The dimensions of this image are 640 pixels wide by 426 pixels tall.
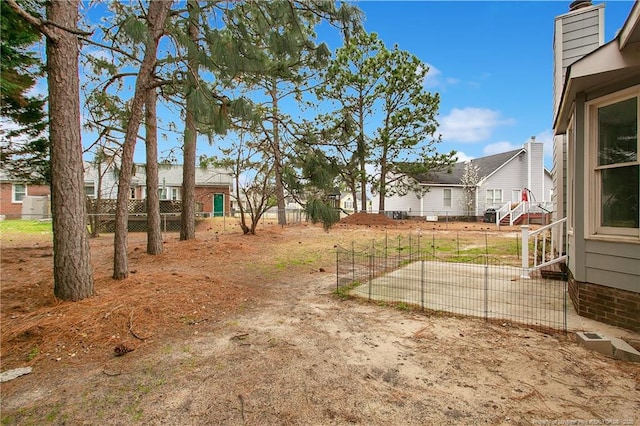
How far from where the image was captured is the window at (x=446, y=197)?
1020 inches

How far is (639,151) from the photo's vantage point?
3.44 m

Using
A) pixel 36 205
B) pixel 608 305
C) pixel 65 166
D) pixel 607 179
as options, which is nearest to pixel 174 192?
pixel 36 205

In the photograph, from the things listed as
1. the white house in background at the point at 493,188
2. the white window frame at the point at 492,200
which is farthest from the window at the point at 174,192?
the white window frame at the point at 492,200

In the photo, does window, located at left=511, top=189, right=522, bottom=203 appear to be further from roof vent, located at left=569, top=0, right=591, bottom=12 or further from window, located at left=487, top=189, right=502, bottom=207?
roof vent, located at left=569, top=0, right=591, bottom=12

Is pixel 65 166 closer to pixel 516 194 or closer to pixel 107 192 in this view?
pixel 107 192

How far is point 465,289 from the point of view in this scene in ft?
17.7

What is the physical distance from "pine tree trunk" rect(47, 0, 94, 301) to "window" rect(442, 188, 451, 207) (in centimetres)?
2541

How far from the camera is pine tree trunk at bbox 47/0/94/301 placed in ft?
13.4

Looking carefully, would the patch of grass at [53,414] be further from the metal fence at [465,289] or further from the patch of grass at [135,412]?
the metal fence at [465,289]

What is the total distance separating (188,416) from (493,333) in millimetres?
3218

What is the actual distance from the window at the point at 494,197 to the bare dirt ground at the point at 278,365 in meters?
24.8

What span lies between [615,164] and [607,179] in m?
0.22

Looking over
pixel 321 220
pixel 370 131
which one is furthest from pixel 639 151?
→ pixel 370 131

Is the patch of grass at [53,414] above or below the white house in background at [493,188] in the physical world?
below
